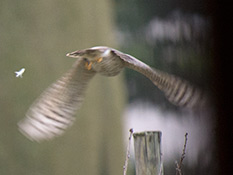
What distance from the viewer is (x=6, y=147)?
4.77 ft

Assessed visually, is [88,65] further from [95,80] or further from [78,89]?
[95,80]

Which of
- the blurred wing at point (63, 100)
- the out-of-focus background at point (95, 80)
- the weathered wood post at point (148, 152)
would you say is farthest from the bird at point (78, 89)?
the out-of-focus background at point (95, 80)

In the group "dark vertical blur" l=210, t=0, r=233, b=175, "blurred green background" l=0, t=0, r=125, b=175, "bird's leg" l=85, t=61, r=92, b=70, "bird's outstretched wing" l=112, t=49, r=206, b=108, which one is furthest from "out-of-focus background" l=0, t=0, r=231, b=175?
"bird's leg" l=85, t=61, r=92, b=70

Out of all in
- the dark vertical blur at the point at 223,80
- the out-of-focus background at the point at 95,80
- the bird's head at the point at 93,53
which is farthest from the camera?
the out-of-focus background at the point at 95,80

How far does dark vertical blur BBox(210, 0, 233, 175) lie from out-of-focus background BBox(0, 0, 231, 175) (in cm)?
23

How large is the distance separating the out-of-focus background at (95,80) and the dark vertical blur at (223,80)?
0.23 m

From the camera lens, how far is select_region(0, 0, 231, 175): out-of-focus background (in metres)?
1.42

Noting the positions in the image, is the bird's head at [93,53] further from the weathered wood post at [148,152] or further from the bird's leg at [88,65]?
the weathered wood post at [148,152]

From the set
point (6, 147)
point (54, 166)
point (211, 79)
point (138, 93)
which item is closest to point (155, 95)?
point (138, 93)

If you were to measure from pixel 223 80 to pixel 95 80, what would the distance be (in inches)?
21.6

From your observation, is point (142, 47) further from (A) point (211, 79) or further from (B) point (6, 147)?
(B) point (6, 147)

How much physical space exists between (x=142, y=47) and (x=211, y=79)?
0.33 metres

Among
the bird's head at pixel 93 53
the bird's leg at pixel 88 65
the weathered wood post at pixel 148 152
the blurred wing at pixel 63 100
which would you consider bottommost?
the weathered wood post at pixel 148 152

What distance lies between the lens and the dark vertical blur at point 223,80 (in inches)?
41.1
